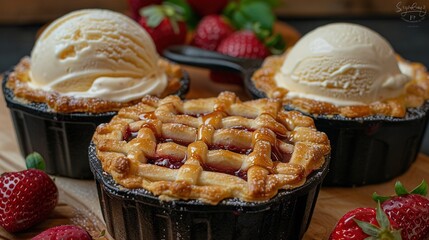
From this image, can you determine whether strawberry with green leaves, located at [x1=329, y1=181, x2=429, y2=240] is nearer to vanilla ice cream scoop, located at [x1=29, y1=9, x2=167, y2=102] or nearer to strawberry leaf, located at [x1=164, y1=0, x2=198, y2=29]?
vanilla ice cream scoop, located at [x1=29, y1=9, x2=167, y2=102]

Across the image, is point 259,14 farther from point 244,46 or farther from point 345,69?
point 345,69

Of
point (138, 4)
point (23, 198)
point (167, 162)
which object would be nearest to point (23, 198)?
point (23, 198)

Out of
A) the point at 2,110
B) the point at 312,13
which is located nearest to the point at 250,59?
the point at 2,110

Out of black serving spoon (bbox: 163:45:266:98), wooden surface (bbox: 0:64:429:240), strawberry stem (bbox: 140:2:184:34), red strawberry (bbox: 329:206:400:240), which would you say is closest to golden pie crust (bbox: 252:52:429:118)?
black serving spoon (bbox: 163:45:266:98)

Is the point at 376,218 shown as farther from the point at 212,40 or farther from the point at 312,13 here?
the point at 312,13

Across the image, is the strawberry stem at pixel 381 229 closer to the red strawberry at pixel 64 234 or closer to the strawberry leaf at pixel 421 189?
the strawberry leaf at pixel 421 189

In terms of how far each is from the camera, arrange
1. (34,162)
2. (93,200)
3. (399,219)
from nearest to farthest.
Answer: (399,219), (34,162), (93,200)
